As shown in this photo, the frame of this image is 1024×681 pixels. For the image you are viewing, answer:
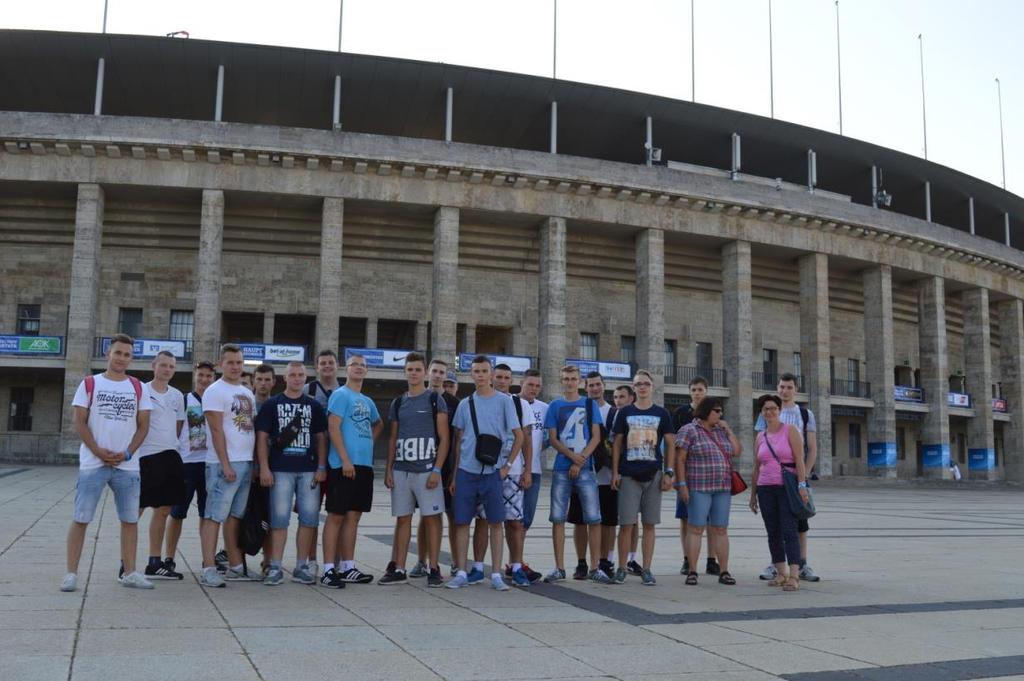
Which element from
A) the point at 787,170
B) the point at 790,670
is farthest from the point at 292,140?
the point at 790,670

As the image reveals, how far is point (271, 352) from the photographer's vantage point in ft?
97.0

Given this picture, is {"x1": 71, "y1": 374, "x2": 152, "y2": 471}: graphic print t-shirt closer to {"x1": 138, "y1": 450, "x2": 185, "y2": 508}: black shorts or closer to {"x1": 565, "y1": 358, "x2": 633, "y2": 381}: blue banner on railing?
{"x1": 138, "y1": 450, "x2": 185, "y2": 508}: black shorts

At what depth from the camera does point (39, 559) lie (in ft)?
25.5

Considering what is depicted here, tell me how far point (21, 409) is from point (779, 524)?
31004 millimetres

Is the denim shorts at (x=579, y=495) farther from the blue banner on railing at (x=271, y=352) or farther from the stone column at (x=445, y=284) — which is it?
the stone column at (x=445, y=284)

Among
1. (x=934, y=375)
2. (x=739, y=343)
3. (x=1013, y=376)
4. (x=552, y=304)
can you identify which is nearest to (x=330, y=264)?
(x=552, y=304)

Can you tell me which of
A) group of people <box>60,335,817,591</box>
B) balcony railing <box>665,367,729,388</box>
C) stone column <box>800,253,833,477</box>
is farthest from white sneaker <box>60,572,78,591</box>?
stone column <box>800,253,833,477</box>

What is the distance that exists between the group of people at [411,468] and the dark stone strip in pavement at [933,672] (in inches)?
105

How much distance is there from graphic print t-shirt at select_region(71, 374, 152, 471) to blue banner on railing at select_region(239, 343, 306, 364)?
74.8 ft

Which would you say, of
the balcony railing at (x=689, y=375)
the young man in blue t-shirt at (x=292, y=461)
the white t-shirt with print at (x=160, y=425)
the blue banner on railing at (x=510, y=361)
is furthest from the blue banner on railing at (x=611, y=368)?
the white t-shirt with print at (x=160, y=425)

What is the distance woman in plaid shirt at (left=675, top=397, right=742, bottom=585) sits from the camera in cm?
786

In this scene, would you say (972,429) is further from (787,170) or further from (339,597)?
(339,597)

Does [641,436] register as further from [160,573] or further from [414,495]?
[160,573]

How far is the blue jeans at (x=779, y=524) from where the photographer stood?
25.0ft
